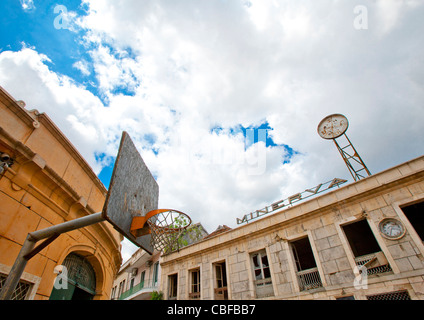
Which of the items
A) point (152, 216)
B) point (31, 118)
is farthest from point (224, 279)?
point (31, 118)

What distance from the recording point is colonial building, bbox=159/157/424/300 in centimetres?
842

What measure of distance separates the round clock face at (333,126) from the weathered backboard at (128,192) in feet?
36.0

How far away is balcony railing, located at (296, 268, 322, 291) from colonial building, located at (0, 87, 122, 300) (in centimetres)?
854

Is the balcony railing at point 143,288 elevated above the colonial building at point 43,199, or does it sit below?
above

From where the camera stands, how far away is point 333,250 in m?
9.75

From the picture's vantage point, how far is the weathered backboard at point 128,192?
14.4 ft

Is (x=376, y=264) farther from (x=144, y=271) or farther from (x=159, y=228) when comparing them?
(x=144, y=271)

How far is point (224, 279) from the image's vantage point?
47.3ft

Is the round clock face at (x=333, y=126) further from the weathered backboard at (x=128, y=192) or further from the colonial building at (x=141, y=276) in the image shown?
the colonial building at (x=141, y=276)

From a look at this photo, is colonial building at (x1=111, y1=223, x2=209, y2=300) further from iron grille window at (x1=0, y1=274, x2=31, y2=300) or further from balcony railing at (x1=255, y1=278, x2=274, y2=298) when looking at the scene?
iron grille window at (x1=0, y1=274, x2=31, y2=300)

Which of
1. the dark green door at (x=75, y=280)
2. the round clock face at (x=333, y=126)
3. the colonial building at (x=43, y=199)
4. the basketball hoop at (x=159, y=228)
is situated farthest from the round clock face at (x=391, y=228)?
the dark green door at (x=75, y=280)

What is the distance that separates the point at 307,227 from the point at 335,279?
7.68 ft

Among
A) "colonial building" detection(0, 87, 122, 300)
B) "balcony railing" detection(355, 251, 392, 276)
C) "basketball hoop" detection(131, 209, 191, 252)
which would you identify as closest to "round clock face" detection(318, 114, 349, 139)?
"balcony railing" detection(355, 251, 392, 276)

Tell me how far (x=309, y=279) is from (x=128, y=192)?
9.26 m
